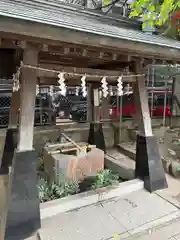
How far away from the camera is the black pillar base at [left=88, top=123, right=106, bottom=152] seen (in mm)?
5711

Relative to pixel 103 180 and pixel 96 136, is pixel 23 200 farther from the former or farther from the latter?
pixel 96 136

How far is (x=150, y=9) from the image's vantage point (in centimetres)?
367

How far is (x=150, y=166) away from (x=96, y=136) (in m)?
2.34

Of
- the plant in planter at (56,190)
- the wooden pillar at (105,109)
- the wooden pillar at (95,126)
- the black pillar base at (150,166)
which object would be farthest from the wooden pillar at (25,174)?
the wooden pillar at (105,109)

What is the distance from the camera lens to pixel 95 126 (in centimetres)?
581

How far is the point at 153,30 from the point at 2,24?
9.21 feet

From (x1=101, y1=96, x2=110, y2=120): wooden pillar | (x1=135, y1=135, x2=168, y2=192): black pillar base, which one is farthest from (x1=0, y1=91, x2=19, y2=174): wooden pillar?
(x1=101, y1=96, x2=110, y2=120): wooden pillar

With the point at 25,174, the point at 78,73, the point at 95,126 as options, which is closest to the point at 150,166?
the point at 78,73

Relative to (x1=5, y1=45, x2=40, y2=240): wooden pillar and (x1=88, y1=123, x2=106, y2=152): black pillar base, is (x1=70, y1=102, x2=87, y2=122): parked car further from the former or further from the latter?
(x1=5, y1=45, x2=40, y2=240): wooden pillar

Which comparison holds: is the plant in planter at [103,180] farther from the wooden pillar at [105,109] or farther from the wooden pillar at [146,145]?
the wooden pillar at [105,109]

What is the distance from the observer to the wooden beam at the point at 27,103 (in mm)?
2617

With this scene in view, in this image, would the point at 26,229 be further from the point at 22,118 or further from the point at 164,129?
the point at 164,129

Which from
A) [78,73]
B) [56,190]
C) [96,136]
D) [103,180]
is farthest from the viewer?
[96,136]

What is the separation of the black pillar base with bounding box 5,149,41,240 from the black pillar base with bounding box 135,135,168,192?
1995 mm
